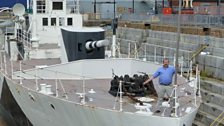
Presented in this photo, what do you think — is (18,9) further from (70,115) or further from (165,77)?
(165,77)

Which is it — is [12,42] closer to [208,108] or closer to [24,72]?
[24,72]

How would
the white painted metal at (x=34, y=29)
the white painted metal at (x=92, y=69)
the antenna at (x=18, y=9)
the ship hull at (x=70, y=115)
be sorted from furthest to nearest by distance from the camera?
1. the antenna at (x=18, y=9)
2. the white painted metal at (x=34, y=29)
3. the white painted metal at (x=92, y=69)
4. the ship hull at (x=70, y=115)

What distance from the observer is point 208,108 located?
44.3 feet

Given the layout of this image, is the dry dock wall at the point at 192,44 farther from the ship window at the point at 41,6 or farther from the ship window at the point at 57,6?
the ship window at the point at 41,6

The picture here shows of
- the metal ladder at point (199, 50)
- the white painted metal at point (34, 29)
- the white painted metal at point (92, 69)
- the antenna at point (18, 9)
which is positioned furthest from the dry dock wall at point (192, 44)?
the antenna at point (18, 9)

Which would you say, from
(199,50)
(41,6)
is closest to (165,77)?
(199,50)

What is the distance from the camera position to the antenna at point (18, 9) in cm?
1952

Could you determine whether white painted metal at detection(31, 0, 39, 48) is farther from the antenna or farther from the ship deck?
the ship deck

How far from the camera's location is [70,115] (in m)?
10.8

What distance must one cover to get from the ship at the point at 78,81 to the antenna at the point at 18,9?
3 centimetres

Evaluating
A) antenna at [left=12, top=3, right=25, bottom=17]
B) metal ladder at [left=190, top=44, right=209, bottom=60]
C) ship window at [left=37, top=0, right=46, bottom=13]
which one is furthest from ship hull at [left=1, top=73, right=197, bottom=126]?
metal ladder at [left=190, top=44, right=209, bottom=60]

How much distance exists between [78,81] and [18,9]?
7.65 meters

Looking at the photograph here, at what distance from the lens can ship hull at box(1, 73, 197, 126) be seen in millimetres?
9414

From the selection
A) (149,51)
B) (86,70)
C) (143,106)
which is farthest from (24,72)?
(149,51)
